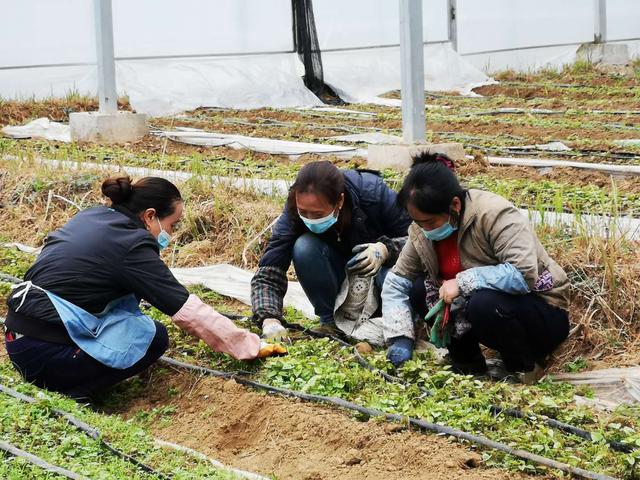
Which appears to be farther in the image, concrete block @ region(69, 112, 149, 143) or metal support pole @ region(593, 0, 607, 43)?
metal support pole @ region(593, 0, 607, 43)

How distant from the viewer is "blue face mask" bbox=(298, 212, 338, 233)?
455cm

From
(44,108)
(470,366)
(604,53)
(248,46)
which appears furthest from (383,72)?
(470,366)

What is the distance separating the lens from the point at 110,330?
4207 mm

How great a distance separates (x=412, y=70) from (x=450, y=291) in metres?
4.30

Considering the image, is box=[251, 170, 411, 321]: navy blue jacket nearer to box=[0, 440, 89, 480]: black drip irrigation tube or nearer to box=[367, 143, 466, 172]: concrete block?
box=[0, 440, 89, 480]: black drip irrigation tube

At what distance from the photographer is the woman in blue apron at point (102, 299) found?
409 cm

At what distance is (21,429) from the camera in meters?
3.71

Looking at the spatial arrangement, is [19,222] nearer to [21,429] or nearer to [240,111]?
[21,429]

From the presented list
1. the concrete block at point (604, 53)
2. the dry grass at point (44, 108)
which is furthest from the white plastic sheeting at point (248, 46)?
the dry grass at point (44, 108)

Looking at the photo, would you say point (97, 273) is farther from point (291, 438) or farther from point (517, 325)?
point (517, 325)

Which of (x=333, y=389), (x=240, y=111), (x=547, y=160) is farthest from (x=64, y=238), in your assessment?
(x=240, y=111)

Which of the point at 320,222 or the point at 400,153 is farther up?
the point at 400,153

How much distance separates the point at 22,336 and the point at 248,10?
11.3 meters

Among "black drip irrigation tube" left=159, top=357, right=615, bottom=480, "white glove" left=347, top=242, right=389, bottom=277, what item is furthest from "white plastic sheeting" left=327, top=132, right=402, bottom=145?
"black drip irrigation tube" left=159, top=357, right=615, bottom=480
